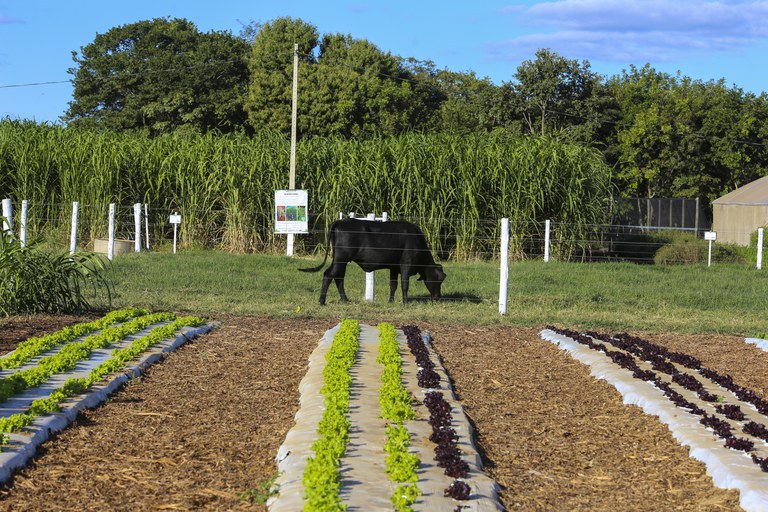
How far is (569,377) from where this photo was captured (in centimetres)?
902

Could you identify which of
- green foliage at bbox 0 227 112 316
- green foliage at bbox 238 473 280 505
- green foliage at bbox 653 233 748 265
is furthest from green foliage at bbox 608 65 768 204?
green foliage at bbox 238 473 280 505

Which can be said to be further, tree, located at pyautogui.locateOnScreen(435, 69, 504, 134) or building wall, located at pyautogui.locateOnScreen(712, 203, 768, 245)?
tree, located at pyautogui.locateOnScreen(435, 69, 504, 134)

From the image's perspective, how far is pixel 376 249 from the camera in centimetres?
1493

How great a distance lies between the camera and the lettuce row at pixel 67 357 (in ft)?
23.5

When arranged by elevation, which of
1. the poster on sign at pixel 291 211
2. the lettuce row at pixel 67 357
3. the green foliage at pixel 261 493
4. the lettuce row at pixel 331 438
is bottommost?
the green foliage at pixel 261 493

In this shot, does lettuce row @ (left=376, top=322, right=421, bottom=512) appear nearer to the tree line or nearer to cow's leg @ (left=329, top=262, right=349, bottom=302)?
cow's leg @ (left=329, top=262, right=349, bottom=302)

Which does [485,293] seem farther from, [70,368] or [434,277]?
[70,368]

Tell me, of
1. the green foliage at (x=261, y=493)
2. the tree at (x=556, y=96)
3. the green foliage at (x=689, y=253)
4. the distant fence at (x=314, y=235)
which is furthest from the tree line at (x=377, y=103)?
the green foliage at (x=261, y=493)

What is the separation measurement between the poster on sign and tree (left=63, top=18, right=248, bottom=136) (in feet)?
79.4

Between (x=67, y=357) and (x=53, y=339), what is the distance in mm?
1159

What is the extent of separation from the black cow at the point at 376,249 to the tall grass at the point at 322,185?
317 inches

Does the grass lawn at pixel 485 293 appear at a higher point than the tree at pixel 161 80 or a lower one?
lower

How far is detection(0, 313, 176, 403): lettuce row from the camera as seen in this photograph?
717 centimetres

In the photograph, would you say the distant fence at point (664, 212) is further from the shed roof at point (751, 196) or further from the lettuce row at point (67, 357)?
the lettuce row at point (67, 357)
